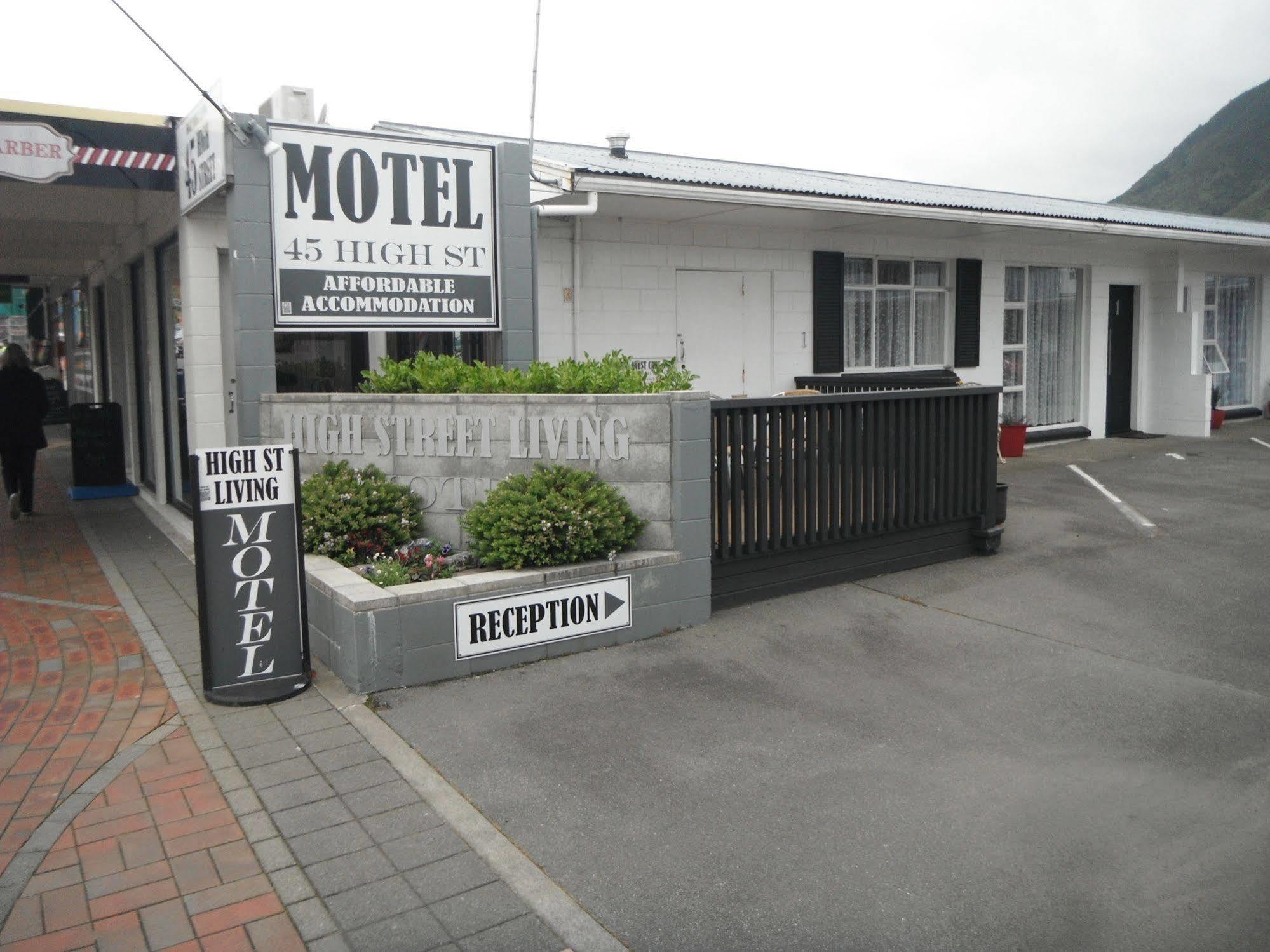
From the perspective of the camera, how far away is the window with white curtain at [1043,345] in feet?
49.8

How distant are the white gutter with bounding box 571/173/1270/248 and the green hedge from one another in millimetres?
2215

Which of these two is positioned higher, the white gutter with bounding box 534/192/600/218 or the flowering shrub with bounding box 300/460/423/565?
the white gutter with bounding box 534/192/600/218

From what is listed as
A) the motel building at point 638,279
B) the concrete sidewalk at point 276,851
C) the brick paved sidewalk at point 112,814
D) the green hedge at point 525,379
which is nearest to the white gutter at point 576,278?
the motel building at point 638,279

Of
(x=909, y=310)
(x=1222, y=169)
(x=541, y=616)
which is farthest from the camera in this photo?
(x=1222, y=169)

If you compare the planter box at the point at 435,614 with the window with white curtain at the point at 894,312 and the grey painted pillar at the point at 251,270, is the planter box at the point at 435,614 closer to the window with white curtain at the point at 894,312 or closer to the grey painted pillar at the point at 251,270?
the grey painted pillar at the point at 251,270

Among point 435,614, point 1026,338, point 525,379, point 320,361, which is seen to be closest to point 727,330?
point 320,361

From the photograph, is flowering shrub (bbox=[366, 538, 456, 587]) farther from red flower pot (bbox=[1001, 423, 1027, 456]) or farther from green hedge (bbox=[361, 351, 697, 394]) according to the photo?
red flower pot (bbox=[1001, 423, 1027, 456])

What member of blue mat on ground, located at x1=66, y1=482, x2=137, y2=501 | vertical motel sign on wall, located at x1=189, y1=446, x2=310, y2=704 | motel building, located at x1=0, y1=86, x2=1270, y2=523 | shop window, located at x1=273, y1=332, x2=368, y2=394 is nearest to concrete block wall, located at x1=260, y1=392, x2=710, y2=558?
motel building, located at x1=0, y1=86, x2=1270, y2=523

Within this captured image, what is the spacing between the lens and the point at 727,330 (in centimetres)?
1194

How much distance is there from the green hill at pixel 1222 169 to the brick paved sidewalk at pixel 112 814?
58399 millimetres

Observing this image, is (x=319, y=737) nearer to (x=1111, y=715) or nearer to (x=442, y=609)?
(x=442, y=609)

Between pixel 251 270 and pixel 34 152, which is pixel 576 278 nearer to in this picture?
pixel 251 270

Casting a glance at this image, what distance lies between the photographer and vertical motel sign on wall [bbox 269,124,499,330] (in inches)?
278

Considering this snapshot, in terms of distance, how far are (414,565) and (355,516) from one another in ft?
1.80
